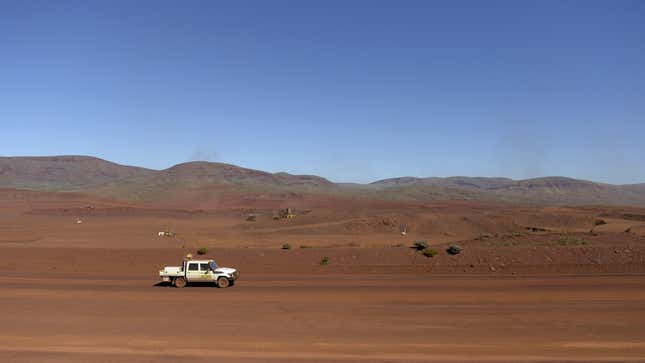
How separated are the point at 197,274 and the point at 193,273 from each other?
0.21 m

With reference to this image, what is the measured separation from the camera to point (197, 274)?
25.4m

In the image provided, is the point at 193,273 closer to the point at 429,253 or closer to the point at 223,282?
the point at 223,282

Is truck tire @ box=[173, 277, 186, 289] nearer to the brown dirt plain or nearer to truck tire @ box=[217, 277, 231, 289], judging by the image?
the brown dirt plain

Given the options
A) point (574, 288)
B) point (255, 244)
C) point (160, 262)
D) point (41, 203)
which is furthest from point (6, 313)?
point (41, 203)

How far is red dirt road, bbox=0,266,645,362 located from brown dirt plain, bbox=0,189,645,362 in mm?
61

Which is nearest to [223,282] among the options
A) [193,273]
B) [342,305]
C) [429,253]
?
[193,273]

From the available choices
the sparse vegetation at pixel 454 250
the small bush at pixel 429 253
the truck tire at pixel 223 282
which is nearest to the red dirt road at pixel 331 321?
the truck tire at pixel 223 282

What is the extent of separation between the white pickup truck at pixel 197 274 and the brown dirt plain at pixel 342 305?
19.7 inches

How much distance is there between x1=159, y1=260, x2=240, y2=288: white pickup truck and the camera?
2512 centimetres

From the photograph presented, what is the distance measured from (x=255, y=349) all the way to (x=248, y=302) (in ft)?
21.6

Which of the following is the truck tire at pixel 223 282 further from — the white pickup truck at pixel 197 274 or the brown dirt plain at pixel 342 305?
the brown dirt plain at pixel 342 305

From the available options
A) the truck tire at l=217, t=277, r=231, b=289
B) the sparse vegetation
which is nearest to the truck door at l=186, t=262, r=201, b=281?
the truck tire at l=217, t=277, r=231, b=289

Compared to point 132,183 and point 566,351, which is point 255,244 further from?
point 132,183

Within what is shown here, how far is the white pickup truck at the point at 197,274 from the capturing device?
2512cm
